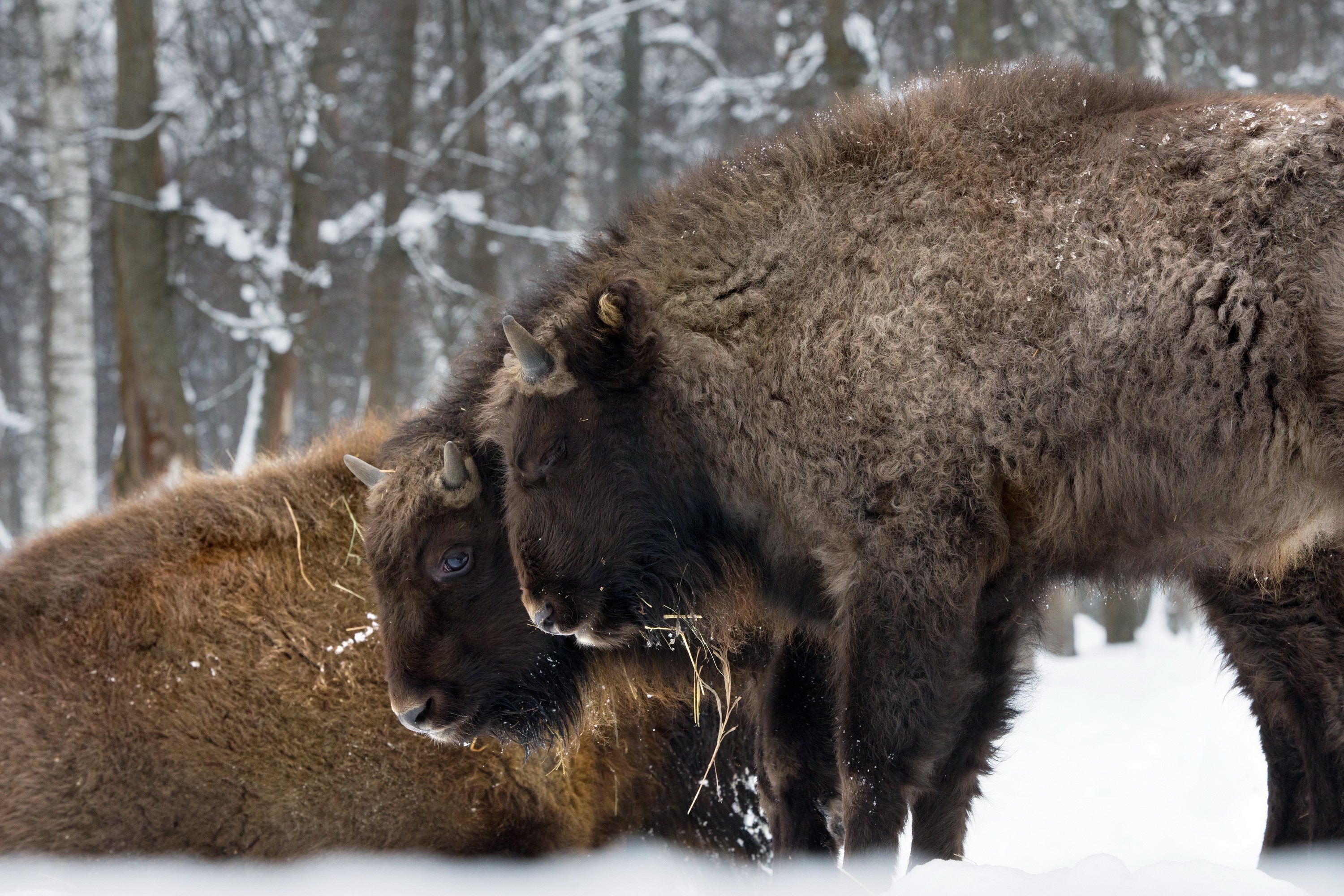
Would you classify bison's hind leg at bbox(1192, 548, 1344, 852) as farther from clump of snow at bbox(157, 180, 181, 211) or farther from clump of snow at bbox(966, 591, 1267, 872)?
clump of snow at bbox(157, 180, 181, 211)

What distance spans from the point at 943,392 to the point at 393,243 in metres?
9.28


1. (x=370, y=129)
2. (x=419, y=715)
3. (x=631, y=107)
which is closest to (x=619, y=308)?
(x=419, y=715)

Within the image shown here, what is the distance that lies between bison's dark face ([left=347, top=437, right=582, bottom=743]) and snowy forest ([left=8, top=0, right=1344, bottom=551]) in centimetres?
155

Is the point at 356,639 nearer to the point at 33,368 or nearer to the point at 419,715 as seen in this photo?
the point at 419,715

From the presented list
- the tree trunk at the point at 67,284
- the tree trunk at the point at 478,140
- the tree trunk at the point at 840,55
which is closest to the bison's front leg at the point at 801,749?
the tree trunk at the point at 840,55

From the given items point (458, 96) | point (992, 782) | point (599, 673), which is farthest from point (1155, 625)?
point (458, 96)

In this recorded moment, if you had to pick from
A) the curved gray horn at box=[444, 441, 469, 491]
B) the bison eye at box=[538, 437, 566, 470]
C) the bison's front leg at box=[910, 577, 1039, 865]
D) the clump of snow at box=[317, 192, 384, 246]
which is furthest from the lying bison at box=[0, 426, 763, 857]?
the clump of snow at box=[317, 192, 384, 246]

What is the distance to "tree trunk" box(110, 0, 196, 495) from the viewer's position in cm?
965

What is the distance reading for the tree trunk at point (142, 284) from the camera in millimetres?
9648

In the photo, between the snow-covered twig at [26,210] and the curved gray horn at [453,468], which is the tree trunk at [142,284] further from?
the curved gray horn at [453,468]

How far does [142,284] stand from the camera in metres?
9.85

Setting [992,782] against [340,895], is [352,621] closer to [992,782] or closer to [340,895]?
[340,895]

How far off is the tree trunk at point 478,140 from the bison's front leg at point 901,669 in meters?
9.48

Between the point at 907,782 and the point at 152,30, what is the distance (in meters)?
9.64
